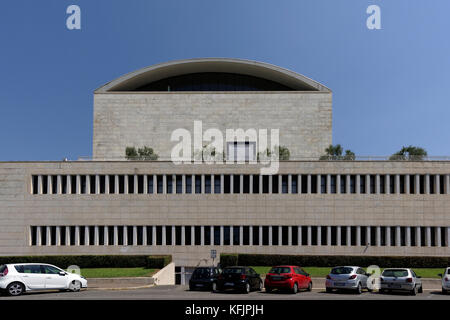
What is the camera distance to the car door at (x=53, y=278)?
2266cm

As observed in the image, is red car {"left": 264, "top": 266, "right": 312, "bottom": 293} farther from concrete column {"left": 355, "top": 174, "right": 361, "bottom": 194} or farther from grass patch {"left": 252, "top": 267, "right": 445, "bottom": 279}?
concrete column {"left": 355, "top": 174, "right": 361, "bottom": 194}

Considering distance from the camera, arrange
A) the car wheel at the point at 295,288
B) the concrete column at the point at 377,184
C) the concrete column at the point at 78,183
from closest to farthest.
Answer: the car wheel at the point at 295,288 → the concrete column at the point at 377,184 → the concrete column at the point at 78,183

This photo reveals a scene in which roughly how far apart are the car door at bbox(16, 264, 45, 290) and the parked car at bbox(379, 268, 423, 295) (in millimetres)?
16966

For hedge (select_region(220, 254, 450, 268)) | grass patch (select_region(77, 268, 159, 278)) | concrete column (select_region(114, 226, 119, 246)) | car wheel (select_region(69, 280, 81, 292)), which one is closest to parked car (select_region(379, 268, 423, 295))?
hedge (select_region(220, 254, 450, 268))

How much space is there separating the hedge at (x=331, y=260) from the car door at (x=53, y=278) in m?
18.9

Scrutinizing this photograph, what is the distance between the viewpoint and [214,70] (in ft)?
196

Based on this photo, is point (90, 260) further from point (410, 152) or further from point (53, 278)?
point (410, 152)

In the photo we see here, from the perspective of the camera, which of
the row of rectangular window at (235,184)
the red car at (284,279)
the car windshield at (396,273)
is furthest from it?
the row of rectangular window at (235,184)

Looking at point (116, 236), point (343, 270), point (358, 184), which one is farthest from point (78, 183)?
point (343, 270)

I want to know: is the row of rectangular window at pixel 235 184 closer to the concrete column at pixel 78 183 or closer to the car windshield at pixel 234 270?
the concrete column at pixel 78 183

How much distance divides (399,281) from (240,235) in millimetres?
21036

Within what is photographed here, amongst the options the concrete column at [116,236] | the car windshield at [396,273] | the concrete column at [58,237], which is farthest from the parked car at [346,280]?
the concrete column at [58,237]
